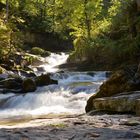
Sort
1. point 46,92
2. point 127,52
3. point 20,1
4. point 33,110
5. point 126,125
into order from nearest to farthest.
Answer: point 126,125 < point 33,110 < point 46,92 < point 127,52 < point 20,1

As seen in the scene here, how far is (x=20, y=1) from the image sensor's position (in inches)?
1801

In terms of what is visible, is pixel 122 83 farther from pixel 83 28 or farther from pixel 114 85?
pixel 83 28

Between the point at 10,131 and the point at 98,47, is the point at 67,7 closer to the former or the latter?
the point at 98,47

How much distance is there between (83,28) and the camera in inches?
1465

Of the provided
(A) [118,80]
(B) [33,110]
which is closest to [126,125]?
(A) [118,80]

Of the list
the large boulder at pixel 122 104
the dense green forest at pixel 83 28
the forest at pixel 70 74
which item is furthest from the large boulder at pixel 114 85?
the dense green forest at pixel 83 28

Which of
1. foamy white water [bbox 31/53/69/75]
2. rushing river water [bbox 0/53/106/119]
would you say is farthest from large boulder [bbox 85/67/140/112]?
foamy white water [bbox 31/53/69/75]

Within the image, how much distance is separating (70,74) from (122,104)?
15.3 m

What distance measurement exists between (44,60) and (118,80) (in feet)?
75.0

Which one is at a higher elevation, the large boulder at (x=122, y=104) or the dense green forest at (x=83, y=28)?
the dense green forest at (x=83, y=28)

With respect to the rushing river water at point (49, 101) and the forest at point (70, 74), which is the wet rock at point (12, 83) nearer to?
the forest at point (70, 74)

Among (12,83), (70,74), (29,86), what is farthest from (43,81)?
(70,74)

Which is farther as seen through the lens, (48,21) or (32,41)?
(48,21)

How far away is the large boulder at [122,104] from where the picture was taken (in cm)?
992
